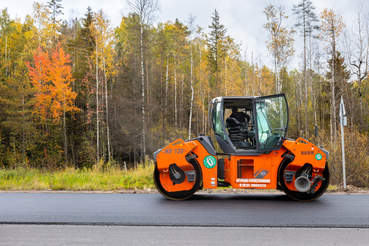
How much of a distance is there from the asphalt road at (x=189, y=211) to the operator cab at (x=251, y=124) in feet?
4.30

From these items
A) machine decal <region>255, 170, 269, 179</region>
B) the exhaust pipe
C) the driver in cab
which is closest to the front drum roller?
machine decal <region>255, 170, 269, 179</region>

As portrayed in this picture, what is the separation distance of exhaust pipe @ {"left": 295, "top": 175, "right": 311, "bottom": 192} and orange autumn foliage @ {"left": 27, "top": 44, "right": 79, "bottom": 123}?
90.1ft

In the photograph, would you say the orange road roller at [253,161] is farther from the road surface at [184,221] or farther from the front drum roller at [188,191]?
the road surface at [184,221]

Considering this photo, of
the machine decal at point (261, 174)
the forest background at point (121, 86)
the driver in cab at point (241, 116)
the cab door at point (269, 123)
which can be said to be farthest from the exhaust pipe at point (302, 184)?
the forest background at point (121, 86)

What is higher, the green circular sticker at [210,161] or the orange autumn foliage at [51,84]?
the orange autumn foliage at [51,84]

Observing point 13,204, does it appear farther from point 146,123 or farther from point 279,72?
point 279,72

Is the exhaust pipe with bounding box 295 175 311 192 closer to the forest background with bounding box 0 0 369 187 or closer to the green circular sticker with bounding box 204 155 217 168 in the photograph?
the green circular sticker with bounding box 204 155 217 168

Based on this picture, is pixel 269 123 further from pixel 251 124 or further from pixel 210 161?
pixel 210 161

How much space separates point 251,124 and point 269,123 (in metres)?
0.45

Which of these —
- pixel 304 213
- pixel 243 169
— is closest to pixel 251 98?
pixel 243 169

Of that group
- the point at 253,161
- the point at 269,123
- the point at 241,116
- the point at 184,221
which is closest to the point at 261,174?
the point at 253,161

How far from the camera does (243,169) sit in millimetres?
7547

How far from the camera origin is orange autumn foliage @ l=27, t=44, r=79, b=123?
3047 cm

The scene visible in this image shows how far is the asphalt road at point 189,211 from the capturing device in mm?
5512
